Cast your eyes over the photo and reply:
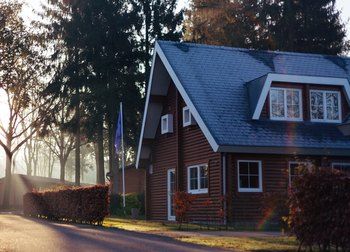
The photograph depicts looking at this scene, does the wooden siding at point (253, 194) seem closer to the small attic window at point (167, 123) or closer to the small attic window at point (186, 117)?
the small attic window at point (186, 117)

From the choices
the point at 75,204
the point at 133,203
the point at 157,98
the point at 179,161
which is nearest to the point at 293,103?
the point at 179,161

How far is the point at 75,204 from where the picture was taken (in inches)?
1012

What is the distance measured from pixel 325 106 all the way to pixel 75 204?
39.3 feet

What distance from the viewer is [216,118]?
23641mm

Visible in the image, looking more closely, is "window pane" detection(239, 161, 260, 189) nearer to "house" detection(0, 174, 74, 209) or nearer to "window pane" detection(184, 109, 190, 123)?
"window pane" detection(184, 109, 190, 123)

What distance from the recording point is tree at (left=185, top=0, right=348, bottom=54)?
4316cm

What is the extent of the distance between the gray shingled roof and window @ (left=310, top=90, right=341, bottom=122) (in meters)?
0.48

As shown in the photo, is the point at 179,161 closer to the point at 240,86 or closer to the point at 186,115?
the point at 186,115

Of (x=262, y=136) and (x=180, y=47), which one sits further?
(x=180, y=47)

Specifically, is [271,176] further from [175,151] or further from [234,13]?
[234,13]

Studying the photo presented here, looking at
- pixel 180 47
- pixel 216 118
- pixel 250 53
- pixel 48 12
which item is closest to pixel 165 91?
pixel 180 47

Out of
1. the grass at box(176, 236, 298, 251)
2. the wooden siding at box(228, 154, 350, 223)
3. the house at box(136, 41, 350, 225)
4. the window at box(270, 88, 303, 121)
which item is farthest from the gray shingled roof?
the grass at box(176, 236, 298, 251)

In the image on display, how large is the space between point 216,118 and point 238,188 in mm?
2956

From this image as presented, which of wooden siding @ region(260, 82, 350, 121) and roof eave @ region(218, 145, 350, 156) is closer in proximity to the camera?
roof eave @ region(218, 145, 350, 156)
